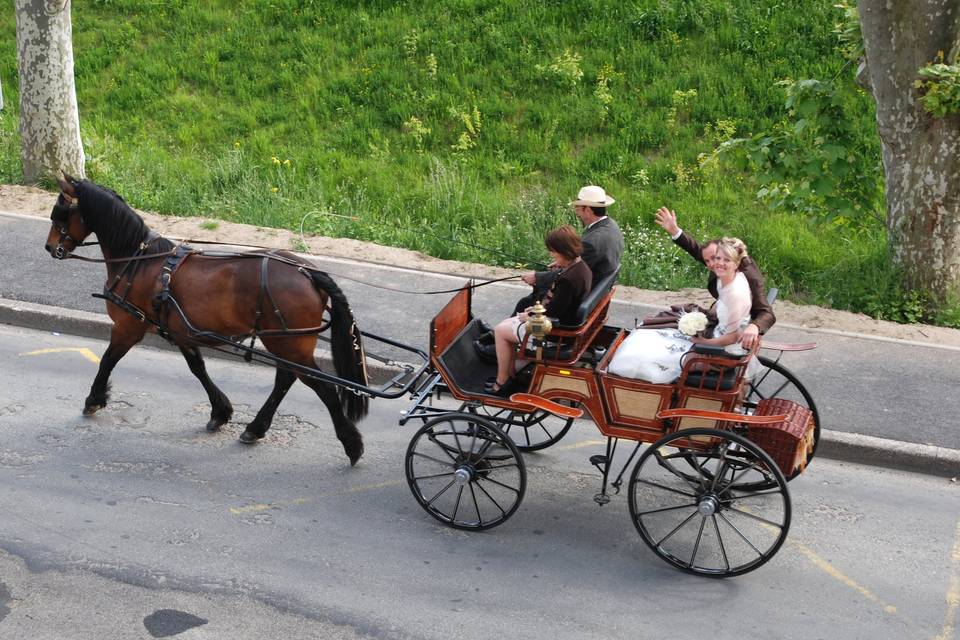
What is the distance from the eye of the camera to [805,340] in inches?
354

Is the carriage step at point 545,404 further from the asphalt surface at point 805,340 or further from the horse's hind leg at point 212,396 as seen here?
the horse's hind leg at point 212,396

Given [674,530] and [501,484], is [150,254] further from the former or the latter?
[674,530]

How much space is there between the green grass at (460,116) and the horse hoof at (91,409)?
4.17 metres

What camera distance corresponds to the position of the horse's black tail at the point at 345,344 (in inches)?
265

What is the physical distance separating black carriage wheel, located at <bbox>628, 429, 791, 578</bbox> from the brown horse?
216 centimetres

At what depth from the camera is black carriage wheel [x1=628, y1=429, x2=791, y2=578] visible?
5730 millimetres

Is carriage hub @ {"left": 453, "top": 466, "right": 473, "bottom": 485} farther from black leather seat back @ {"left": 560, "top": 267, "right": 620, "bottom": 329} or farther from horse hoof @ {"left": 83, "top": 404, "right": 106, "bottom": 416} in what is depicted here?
horse hoof @ {"left": 83, "top": 404, "right": 106, "bottom": 416}

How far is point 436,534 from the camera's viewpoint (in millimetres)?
6332

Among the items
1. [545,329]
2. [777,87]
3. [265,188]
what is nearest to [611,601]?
[545,329]

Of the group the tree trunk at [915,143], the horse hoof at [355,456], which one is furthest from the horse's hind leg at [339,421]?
the tree trunk at [915,143]

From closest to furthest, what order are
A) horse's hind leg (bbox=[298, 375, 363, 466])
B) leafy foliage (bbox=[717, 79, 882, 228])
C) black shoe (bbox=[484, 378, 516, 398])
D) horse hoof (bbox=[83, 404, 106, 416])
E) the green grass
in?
black shoe (bbox=[484, 378, 516, 398]), horse's hind leg (bbox=[298, 375, 363, 466]), horse hoof (bbox=[83, 404, 106, 416]), leafy foliage (bbox=[717, 79, 882, 228]), the green grass

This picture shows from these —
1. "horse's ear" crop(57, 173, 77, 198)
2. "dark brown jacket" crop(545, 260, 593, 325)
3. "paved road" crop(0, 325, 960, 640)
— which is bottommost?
"paved road" crop(0, 325, 960, 640)

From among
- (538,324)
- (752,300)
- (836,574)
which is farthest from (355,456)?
(836,574)

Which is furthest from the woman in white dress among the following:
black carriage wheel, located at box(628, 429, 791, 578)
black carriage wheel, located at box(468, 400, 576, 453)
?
black carriage wheel, located at box(468, 400, 576, 453)
